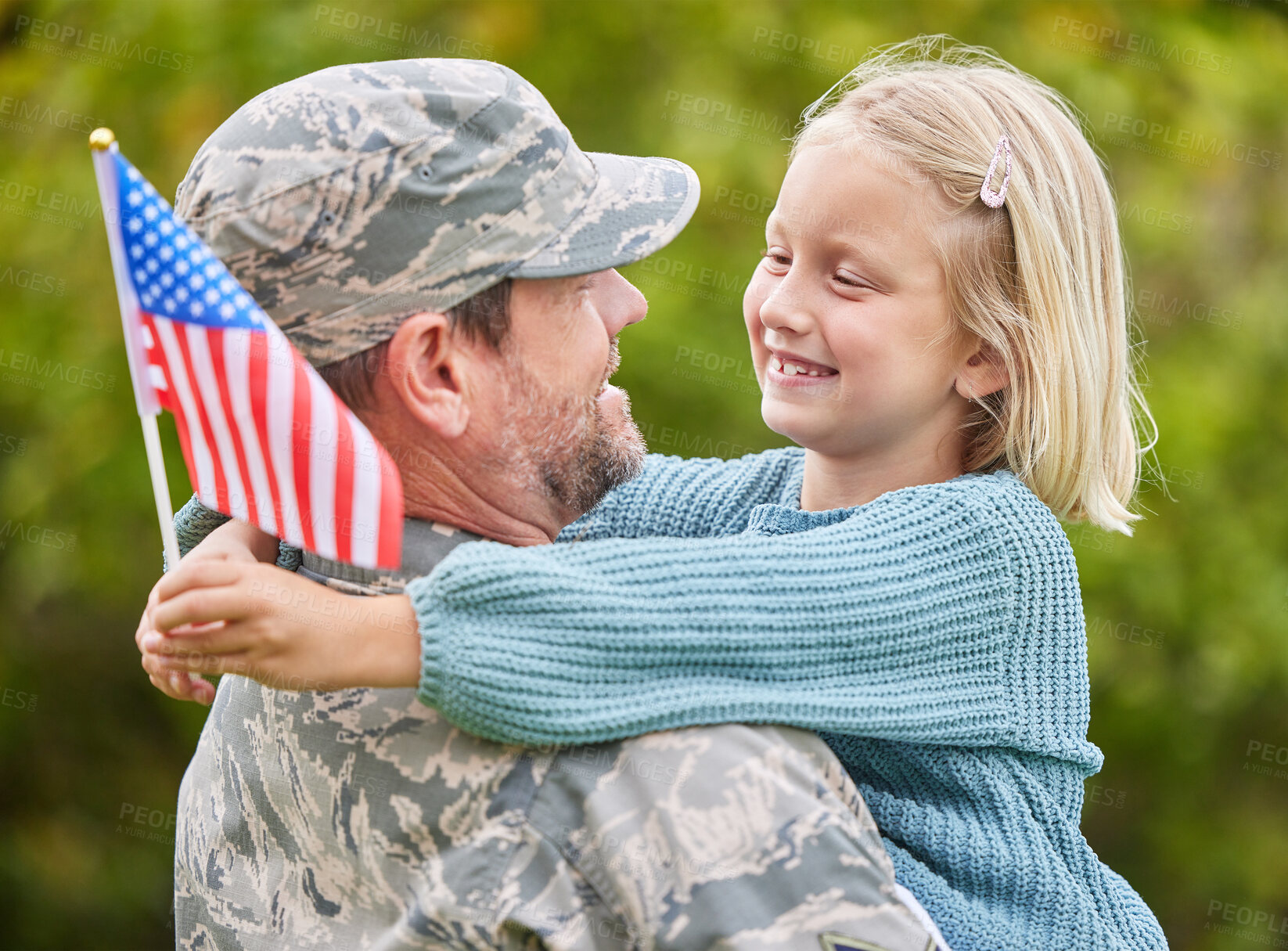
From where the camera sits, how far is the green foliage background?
4.27 meters

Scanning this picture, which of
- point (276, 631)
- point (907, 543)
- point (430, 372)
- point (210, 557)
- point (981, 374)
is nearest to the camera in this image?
point (276, 631)

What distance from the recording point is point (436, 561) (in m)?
1.93

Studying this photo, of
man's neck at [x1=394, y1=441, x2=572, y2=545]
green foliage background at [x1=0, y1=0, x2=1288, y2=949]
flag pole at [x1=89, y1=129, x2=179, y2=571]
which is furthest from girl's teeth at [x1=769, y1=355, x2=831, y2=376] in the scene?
green foliage background at [x1=0, y1=0, x2=1288, y2=949]

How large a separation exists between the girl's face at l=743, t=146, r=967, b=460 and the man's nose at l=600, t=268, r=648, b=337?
350 millimetres

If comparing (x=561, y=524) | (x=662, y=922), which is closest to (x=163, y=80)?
(x=561, y=524)

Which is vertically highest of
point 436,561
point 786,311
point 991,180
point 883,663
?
point 991,180

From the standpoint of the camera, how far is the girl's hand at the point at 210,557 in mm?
1662

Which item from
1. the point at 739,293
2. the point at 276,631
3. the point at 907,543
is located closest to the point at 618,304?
the point at 907,543

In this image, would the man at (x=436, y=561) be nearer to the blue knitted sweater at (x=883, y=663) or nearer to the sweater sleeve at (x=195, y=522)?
the blue knitted sweater at (x=883, y=663)

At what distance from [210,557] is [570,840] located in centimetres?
60

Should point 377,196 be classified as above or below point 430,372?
above

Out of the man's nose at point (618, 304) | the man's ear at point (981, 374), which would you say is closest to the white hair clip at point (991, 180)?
the man's ear at point (981, 374)

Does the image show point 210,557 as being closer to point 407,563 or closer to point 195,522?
point 407,563

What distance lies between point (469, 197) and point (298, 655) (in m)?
0.71
